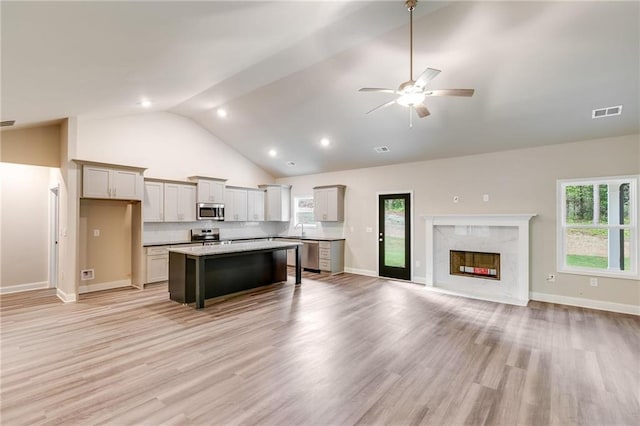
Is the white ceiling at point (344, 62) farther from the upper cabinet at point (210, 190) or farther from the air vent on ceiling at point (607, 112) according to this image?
the upper cabinet at point (210, 190)

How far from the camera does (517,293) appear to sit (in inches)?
207

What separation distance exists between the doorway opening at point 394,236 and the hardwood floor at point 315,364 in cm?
196

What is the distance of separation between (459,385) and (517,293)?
3576 mm

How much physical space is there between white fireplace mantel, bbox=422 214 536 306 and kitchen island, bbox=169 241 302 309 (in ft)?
10.1

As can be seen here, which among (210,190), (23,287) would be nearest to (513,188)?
(210,190)

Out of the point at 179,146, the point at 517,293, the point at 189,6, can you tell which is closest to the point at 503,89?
the point at 517,293

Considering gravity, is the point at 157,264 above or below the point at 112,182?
below

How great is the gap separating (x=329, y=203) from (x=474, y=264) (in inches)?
143

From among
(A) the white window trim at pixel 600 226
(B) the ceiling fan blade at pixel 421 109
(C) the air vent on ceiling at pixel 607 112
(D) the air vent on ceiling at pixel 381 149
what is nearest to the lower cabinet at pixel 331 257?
(D) the air vent on ceiling at pixel 381 149

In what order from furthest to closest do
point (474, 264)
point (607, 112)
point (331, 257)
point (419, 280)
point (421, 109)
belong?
point (331, 257) → point (419, 280) → point (474, 264) → point (607, 112) → point (421, 109)

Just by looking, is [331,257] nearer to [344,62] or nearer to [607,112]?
[344,62]

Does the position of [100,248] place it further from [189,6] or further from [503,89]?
[503,89]

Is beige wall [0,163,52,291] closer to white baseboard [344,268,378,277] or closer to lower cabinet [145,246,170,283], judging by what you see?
lower cabinet [145,246,170,283]

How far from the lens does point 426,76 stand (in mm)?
2566
